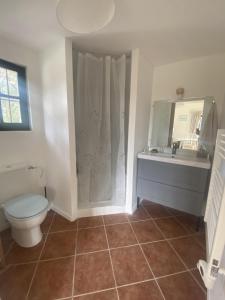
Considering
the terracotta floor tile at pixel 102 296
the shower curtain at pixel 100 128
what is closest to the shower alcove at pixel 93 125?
the shower curtain at pixel 100 128

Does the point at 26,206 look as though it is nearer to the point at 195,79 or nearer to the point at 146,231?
the point at 146,231

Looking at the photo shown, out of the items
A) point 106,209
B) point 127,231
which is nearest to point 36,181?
point 106,209

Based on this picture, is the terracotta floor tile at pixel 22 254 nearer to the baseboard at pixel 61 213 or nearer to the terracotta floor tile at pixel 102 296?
the baseboard at pixel 61 213

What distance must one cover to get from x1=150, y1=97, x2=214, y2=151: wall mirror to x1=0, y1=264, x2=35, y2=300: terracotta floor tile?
6.61 ft

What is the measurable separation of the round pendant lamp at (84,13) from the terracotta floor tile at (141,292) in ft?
6.22

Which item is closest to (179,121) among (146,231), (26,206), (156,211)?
(156,211)

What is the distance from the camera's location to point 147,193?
195 centimetres

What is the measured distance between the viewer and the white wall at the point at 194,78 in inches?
67.4

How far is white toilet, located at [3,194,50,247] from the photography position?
1.32 m

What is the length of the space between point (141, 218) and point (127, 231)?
0.32 metres

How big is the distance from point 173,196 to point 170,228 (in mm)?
395

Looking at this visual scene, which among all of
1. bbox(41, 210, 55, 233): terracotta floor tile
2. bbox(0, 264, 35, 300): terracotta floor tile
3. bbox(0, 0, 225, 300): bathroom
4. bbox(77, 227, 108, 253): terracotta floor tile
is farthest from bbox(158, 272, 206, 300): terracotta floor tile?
bbox(41, 210, 55, 233): terracotta floor tile

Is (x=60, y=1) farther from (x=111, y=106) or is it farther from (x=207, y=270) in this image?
(x=207, y=270)

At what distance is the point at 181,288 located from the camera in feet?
3.70
